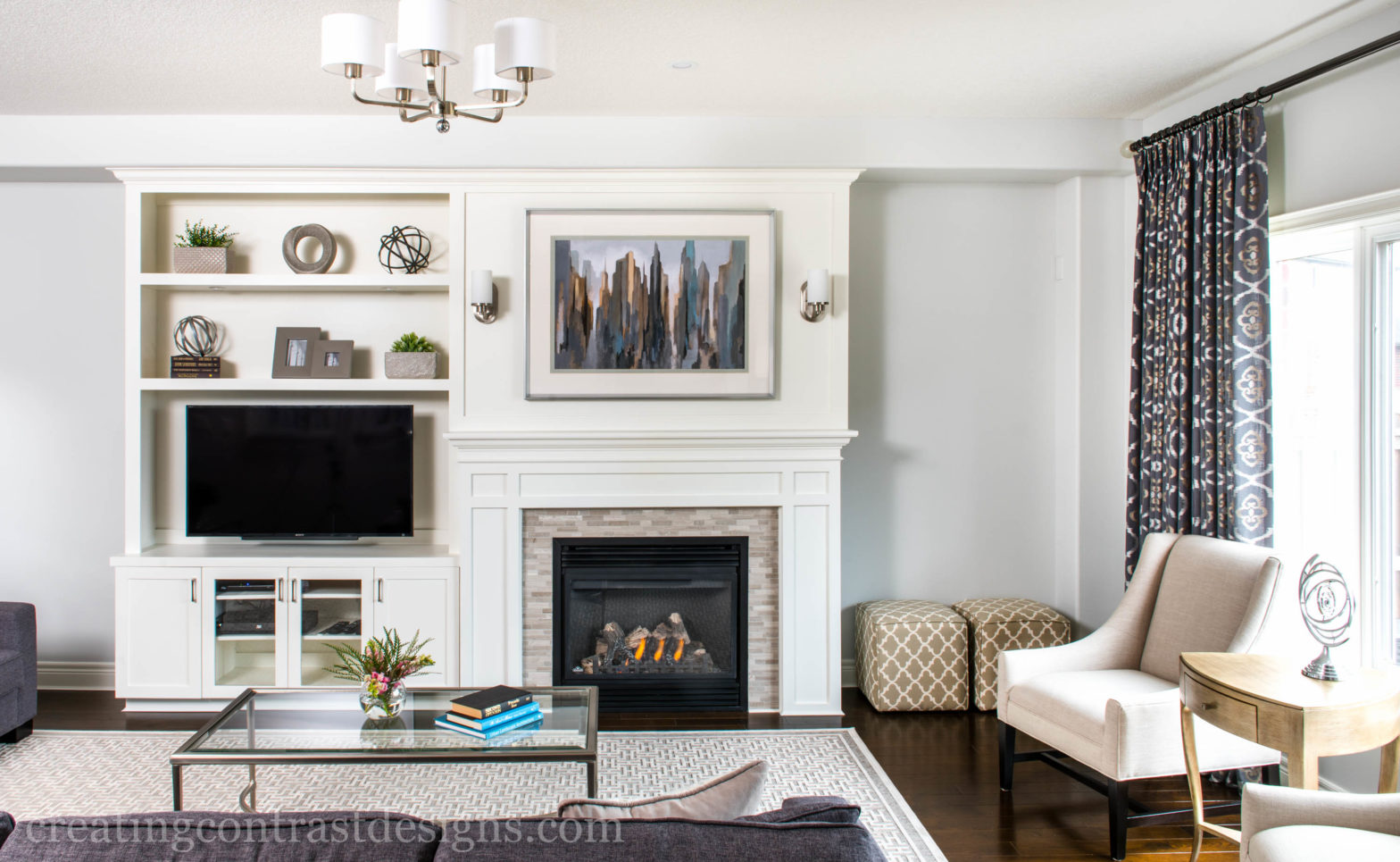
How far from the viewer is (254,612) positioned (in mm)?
3809

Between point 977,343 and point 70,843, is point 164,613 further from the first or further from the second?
point 977,343

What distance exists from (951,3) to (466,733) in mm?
2687

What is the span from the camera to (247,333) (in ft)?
13.5


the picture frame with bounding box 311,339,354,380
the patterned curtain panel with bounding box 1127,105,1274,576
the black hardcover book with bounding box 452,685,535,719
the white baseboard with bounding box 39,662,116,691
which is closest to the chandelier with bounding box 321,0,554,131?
the black hardcover book with bounding box 452,685,535,719

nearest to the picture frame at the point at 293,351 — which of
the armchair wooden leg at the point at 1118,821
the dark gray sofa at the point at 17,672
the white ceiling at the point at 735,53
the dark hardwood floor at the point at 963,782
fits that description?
the white ceiling at the point at 735,53

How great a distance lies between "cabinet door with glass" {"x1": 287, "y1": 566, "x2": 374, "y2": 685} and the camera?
379cm

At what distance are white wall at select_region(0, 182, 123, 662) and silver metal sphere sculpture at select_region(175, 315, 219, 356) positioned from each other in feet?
1.32

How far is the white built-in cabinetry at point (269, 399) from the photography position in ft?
12.4

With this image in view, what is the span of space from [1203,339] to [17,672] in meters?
4.76

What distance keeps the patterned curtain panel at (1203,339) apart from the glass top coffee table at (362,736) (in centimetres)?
236

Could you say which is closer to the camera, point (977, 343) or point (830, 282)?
point (830, 282)

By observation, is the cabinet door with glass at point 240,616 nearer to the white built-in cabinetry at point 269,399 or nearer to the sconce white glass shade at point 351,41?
the white built-in cabinetry at point 269,399

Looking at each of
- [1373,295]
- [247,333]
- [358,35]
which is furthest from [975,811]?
[247,333]

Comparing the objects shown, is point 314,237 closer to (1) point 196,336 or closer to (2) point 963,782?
(1) point 196,336
